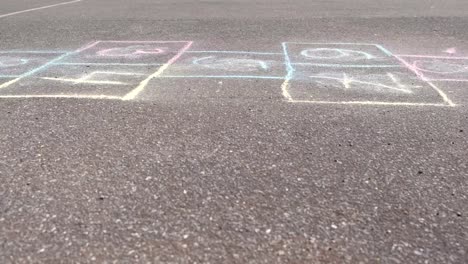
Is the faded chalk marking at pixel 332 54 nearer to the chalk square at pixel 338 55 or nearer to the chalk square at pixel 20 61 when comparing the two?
the chalk square at pixel 338 55

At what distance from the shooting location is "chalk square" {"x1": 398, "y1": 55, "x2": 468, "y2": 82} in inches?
267

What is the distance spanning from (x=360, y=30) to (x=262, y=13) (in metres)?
3.51

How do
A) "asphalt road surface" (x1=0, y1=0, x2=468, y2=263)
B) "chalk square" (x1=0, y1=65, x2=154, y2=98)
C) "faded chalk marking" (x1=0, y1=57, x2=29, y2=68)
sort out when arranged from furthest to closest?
"faded chalk marking" (x1=0, y1=57, x2=29, y2=68) < "chalk square" (x1=0, y1=65, x2=154, y2=98) < "asphalt road surface" (x1=0, y1=0, x2=468, y2=263)

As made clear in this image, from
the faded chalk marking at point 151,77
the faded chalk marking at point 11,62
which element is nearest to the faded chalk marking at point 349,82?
the faded chalk marking at point 151,77

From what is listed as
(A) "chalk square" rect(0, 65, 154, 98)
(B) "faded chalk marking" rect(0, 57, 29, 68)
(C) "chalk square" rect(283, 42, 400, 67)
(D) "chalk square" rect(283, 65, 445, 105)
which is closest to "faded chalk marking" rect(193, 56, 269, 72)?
(C) "chalk square" rect(283, 42, 400, 67)

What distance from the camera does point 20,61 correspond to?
7824 mm

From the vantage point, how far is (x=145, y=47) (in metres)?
8.92

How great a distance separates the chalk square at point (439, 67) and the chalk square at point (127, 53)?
381 cm

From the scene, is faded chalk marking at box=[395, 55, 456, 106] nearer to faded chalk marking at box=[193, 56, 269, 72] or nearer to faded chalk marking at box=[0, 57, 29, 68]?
faded chalk marking at box=[193, 56, 269, 72]

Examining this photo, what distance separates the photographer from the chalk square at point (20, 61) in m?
7.12

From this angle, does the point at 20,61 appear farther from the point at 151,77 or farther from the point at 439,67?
the point at 439,67

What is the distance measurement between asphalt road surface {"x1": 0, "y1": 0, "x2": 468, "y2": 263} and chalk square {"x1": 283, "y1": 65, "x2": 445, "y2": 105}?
0.12 feet

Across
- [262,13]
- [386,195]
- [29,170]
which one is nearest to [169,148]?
[29,170]

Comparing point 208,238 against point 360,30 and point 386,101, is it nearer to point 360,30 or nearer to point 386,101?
point 386,101
